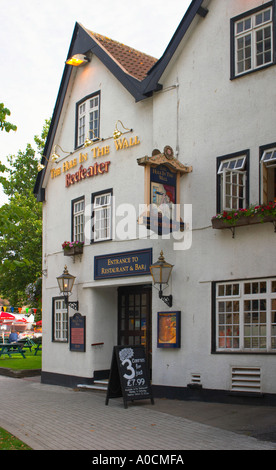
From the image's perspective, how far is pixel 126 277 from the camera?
16109 mm

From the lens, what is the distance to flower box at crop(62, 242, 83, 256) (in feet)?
59.5

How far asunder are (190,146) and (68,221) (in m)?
6.42

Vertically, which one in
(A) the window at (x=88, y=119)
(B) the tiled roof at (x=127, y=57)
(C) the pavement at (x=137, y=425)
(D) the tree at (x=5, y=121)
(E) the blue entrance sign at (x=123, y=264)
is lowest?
(C) the pavement at (x=137, y=425)

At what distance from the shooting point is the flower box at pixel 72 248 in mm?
18125

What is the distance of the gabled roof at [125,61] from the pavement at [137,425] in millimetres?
7960

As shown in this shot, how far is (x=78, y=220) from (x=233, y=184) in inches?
284

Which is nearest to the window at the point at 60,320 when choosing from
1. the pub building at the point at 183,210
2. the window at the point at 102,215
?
the pub building at the point at 183,210

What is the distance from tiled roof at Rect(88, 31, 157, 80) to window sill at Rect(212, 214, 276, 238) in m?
6.21

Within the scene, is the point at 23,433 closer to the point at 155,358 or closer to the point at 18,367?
the point at 155,358

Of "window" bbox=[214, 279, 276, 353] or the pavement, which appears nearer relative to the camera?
the pavement

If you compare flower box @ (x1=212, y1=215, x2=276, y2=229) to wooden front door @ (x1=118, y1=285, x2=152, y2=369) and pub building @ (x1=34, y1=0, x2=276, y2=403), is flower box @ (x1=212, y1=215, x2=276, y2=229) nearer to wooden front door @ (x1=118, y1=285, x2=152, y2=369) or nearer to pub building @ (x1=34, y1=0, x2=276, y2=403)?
pub building @ (x1=34, y1=0, x2=276, y2=403)

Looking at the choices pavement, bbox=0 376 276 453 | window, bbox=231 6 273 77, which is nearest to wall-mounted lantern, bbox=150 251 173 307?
pavement, bbox=0 376 276 453

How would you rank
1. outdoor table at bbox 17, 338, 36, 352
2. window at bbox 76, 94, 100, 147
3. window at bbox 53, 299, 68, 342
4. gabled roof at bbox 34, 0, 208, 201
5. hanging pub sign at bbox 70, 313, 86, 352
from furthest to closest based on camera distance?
outdoor table at bbox 17, 338, 36, 352
window at bbox 53, 299, 68, 342
window at bbox 76, 94, 100, 147
hanging pub sign at bbox 70, 313, 86, 352
gabled roof at bbox 34, 0, 208, 201

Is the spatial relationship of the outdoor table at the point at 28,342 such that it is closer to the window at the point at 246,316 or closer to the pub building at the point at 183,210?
the pub building at the point at 183,210
